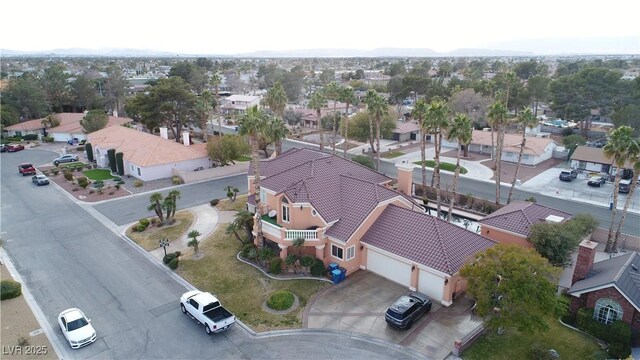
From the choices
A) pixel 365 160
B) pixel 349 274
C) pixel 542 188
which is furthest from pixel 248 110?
pixel 542 188

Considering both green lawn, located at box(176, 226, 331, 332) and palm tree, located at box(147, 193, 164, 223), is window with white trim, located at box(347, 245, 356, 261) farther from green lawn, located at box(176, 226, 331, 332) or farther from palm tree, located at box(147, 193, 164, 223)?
palm tree, located at box(147, 193, 164, 223)

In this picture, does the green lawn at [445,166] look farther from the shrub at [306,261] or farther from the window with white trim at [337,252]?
the shrub at [306,261]

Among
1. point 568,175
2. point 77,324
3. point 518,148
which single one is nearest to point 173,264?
point 77,324

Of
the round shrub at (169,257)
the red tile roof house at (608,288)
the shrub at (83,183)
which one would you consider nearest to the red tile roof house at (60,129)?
the shrub at (83,183)

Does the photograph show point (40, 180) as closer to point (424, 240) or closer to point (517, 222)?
point (424, 240)

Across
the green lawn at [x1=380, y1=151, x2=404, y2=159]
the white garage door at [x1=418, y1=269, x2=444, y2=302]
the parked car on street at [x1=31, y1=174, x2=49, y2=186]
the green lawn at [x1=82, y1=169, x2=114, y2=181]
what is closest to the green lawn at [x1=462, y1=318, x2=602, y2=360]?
the white garage door at [x1=418, y1=269, x2=444, y2=302]

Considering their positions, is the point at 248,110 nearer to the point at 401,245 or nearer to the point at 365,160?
the point at 401,245
